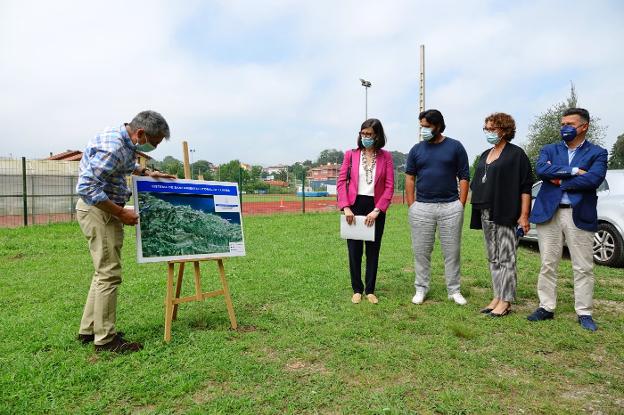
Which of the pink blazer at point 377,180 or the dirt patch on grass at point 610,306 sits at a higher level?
the pink blazer at point 377,180

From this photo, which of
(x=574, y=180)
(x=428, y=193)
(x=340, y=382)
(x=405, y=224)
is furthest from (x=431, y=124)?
(x=405, y=224)

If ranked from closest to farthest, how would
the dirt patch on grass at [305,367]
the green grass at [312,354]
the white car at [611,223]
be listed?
the green grass at [312,354] → the dirt patch on grass at [305,367] → the white car at [611,223]

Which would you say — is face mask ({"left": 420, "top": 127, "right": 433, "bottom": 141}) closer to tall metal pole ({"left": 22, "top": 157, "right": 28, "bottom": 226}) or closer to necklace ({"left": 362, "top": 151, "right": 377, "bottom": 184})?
necklace ({"left": 362, "top": 151, "right": 377, "bottom": 184})

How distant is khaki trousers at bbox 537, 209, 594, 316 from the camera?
3748 mm

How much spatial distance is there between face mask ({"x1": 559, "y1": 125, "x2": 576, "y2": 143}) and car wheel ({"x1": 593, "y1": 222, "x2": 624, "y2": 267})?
11.3 feet

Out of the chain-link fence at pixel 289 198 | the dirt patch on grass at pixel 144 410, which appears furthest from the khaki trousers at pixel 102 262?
the chain-link fence at pixel 289 198

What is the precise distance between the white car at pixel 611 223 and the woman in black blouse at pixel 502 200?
2.88 m

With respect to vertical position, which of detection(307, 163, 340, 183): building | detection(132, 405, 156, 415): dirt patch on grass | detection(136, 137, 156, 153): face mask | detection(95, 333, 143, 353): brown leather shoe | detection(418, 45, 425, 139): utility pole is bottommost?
detection(132, 405, 156, 415): dirt patch on grass

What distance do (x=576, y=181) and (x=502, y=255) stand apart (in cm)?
95

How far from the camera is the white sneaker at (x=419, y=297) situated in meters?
4.55

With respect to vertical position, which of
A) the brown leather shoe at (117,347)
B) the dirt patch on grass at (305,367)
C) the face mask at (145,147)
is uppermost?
the face mask at (145,147)

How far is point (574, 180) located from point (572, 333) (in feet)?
4.26

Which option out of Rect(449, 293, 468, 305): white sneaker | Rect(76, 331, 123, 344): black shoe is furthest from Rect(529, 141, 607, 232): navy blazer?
Rect(76, 331, 123, 344): black shoe

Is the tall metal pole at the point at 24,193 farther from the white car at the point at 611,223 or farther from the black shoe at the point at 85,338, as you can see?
the white car at the point at 611,223
